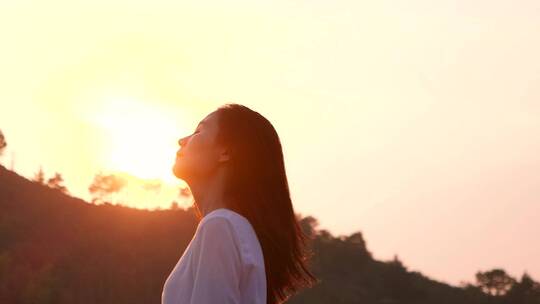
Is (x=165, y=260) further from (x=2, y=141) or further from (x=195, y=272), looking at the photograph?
(x=195, y=272)

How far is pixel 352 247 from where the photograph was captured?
86938 mm

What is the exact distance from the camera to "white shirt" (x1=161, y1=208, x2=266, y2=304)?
135 inches

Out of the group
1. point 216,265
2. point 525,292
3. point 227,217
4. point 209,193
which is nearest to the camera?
point 216,265

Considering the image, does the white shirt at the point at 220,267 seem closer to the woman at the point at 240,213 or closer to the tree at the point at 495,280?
the woman at the point at 240,213

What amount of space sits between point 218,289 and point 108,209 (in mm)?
82021

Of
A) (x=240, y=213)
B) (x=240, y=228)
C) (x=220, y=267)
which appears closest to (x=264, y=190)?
(x=240, y=213)

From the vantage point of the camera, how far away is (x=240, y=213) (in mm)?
3730

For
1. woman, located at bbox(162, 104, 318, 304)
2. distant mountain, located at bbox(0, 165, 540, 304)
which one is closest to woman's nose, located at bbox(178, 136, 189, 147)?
woman, located at bbox(162, 104, 318, 304)

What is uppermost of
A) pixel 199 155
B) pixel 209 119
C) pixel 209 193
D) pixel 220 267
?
pixel 209 119

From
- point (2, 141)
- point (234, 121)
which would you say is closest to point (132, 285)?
point (2, 141)

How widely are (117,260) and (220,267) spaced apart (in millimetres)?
73506

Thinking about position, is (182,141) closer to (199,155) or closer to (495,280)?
(199,155)

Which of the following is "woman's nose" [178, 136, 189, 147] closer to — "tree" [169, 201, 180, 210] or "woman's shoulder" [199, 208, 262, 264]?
"woman's shoulder" [199, 208, 262, 264]

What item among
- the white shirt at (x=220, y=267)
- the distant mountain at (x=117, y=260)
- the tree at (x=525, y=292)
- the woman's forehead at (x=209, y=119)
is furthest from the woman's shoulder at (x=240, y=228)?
the tree at (x=525, y=292)
